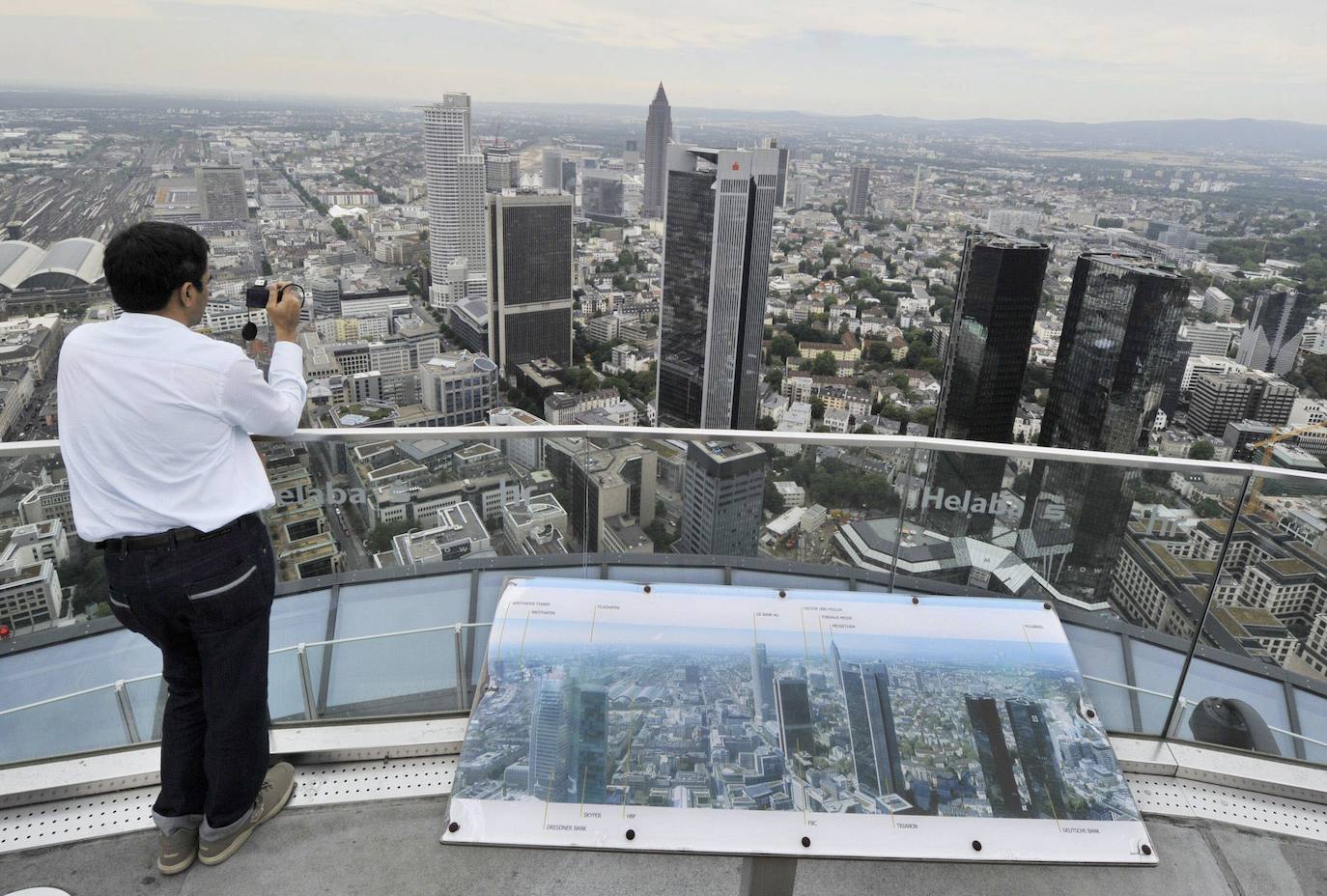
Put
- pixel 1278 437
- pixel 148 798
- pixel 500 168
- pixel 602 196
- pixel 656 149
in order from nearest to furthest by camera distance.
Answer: pixel 148 798 < pixel 1278 437 < pixel 500 168 < pixel 602 196 < pixel 656 149

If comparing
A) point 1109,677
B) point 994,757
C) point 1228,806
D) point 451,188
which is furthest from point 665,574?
point 451,188

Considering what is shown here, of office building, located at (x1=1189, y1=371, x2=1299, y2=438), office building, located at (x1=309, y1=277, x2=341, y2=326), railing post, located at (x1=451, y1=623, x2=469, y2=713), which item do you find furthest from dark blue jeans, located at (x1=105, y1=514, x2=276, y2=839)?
office building, located at (x1=309, y1=277, x2=341, y2=326)

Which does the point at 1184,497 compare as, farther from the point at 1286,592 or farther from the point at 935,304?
the point at 935,304

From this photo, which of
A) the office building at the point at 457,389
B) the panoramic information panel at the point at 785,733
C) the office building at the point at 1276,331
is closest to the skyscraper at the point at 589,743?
the panoramic information panel at the point at 785,733

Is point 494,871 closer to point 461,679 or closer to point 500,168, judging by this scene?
point 461,679

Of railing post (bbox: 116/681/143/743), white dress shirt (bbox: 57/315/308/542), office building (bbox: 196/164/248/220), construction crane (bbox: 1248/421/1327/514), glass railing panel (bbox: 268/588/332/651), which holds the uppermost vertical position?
white dress shirt (bbox: 57/315/308/542)

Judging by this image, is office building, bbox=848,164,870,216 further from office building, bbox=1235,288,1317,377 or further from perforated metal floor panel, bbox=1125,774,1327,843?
perforated metal floor panel, bbox=1125,774,1327,843

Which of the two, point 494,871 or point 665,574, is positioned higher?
point 665,574

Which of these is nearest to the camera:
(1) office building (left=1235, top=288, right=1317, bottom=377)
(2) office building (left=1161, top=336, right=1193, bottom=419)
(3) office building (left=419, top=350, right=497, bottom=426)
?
(2) office building (left=1161, top=336, right=1193, bottom=419)
